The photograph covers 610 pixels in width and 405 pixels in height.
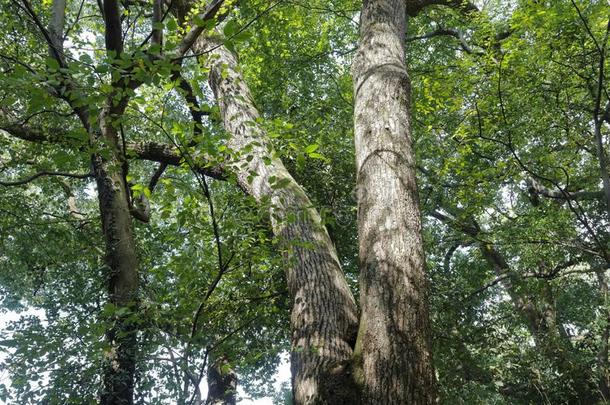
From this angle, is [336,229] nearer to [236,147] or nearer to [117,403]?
[236,147]

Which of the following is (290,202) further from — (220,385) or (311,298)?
(220,385)

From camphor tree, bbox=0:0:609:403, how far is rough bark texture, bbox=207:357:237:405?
8cm

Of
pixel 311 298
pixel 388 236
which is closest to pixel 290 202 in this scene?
pixel 311 298

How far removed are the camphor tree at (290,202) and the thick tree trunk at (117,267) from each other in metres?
0.02

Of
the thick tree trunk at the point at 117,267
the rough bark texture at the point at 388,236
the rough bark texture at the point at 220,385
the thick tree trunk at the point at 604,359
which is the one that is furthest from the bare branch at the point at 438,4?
the thick tree trunk at the point at 604,359

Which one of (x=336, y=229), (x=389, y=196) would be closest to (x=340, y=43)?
(x=336, y=229)

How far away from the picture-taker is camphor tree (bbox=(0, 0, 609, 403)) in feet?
9.14

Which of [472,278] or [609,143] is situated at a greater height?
[609,143]

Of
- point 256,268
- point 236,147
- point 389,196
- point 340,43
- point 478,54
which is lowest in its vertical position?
point 389,196

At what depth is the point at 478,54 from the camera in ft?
23.2

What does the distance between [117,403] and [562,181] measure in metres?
9.52

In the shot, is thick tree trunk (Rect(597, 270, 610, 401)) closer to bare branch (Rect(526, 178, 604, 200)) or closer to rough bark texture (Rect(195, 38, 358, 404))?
bare branch (Rect(526, 178, 604, 200))

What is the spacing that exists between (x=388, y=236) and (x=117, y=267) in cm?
269

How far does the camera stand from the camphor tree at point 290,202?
110 inches
